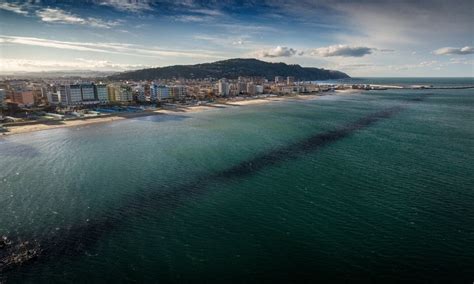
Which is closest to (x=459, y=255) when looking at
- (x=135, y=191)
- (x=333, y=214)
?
(x=333, y=214)

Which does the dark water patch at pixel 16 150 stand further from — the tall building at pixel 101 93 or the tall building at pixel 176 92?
the tall building at pixel 176 92

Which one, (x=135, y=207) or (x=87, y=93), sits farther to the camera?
(x=87, y=93)

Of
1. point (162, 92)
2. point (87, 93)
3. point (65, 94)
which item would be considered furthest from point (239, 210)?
point (162, 92)

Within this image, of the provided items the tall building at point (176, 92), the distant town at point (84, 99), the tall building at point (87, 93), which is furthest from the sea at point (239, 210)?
the tall building at point (176, 92)

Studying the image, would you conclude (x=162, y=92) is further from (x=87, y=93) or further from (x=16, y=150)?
(x=16, y=150)

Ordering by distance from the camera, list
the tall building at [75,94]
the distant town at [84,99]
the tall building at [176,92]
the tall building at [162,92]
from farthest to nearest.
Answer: the tall building at [176,92], the tall building at [162,92], the tall building at [75,94], the distant town at [84,99]

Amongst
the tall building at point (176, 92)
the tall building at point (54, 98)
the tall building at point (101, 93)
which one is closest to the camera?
the tall building at point (54, 98)

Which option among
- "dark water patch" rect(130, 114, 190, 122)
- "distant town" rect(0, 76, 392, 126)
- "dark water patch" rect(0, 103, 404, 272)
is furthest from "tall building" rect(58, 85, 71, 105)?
"dark water patch" rect(0, 103, 404, 272)
